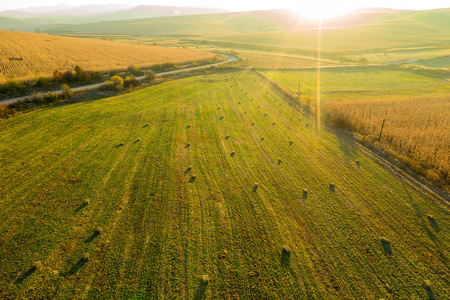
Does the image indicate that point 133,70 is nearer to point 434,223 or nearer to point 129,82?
point 129,82

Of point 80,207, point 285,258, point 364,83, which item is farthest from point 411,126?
point 80,207

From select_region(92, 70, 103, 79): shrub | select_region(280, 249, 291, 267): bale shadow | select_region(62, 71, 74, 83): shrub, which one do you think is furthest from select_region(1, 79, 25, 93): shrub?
select_region(280, 249, 291, 267): bale shadow

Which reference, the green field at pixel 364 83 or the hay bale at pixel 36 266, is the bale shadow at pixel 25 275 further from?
the green field at pixel 364 83

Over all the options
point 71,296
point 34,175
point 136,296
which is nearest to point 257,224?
point 136,296

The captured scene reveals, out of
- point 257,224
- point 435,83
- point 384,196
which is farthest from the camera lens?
point 435,83

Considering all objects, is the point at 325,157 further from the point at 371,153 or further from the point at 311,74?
the point at 311,74

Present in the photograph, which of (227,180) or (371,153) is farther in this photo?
(371,153)
